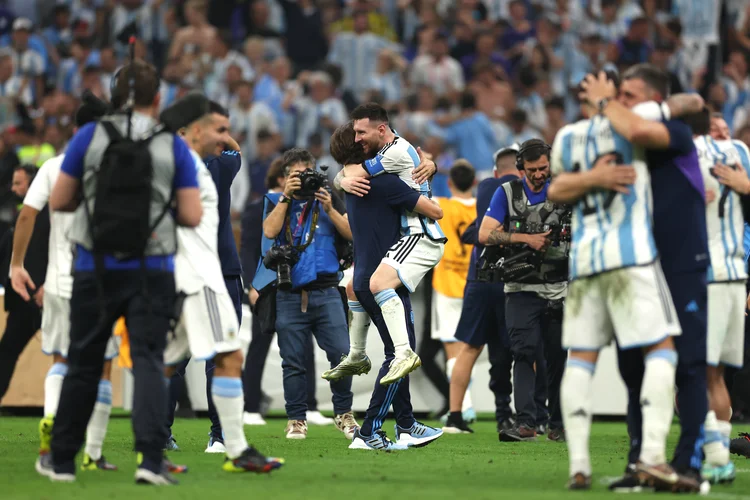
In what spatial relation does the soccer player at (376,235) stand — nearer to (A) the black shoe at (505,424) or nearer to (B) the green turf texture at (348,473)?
(B) the green turf texture at (348,473)

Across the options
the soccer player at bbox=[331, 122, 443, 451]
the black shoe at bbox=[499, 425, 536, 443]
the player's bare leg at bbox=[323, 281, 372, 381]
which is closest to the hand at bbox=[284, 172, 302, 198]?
the soccer player at bbox=[331, 122, 443, 451]

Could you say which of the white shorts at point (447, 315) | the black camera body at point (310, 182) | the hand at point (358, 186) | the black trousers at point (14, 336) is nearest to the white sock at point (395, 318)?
the hand at point (358, 186)

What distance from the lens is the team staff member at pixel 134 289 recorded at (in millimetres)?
6500

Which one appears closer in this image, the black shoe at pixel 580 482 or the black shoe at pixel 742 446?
the black shoe at pixel 580 482

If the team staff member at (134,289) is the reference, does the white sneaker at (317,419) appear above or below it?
below

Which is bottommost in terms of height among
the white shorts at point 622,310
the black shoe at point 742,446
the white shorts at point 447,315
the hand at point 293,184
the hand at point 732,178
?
the black shoe at point 742,446

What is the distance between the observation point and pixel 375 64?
70.5ft

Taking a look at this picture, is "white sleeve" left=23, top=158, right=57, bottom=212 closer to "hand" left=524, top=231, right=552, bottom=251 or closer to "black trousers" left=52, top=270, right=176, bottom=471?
"black trousers" left=52, top=270, right=176, bottom=471

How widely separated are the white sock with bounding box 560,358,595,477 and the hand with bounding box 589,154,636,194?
878 millimetres

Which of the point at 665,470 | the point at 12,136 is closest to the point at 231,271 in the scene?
the point at 665,470

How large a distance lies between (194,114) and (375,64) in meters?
15.0

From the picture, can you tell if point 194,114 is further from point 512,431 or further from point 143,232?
point 512,431

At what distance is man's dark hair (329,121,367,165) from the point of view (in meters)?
8.96

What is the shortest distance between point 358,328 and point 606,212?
318 centimetres
